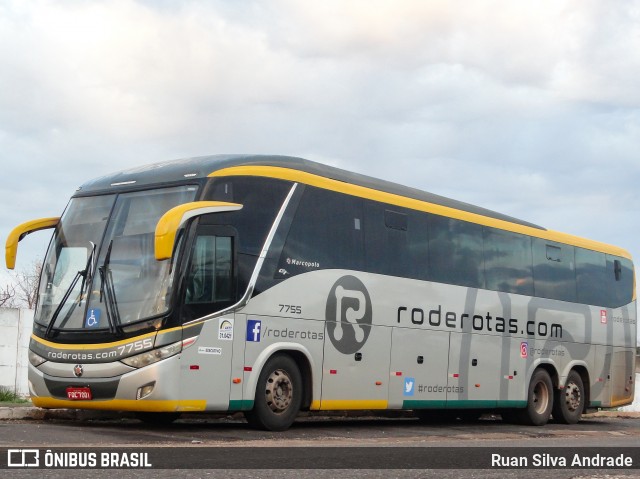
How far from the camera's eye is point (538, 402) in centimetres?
2134

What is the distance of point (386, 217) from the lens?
17.4 m

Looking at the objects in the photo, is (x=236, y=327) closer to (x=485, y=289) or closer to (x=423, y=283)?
(x=423, y=283)

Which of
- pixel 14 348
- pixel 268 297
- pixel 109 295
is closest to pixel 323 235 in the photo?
pixel 268 297

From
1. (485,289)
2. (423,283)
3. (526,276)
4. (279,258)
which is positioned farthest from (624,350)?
(279,258)

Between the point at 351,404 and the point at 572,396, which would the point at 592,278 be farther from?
the point at 351,404

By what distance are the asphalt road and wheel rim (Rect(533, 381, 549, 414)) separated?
1352mm

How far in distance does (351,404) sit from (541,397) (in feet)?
21.0

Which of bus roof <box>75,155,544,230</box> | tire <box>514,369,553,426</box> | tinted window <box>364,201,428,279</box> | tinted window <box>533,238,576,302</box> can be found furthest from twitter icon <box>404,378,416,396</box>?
tinted window <box>533,238,576,302</box>

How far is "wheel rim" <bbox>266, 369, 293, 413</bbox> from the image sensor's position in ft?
48.8

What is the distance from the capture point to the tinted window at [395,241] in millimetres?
16922

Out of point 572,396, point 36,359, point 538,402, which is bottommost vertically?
point 538,402

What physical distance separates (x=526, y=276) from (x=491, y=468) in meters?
11.1

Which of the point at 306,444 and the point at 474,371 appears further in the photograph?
the point at 474,371

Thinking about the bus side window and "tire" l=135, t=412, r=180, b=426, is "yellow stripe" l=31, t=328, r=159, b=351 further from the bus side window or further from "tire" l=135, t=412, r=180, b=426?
"tire" l=135, t=412, r=180, b=426
